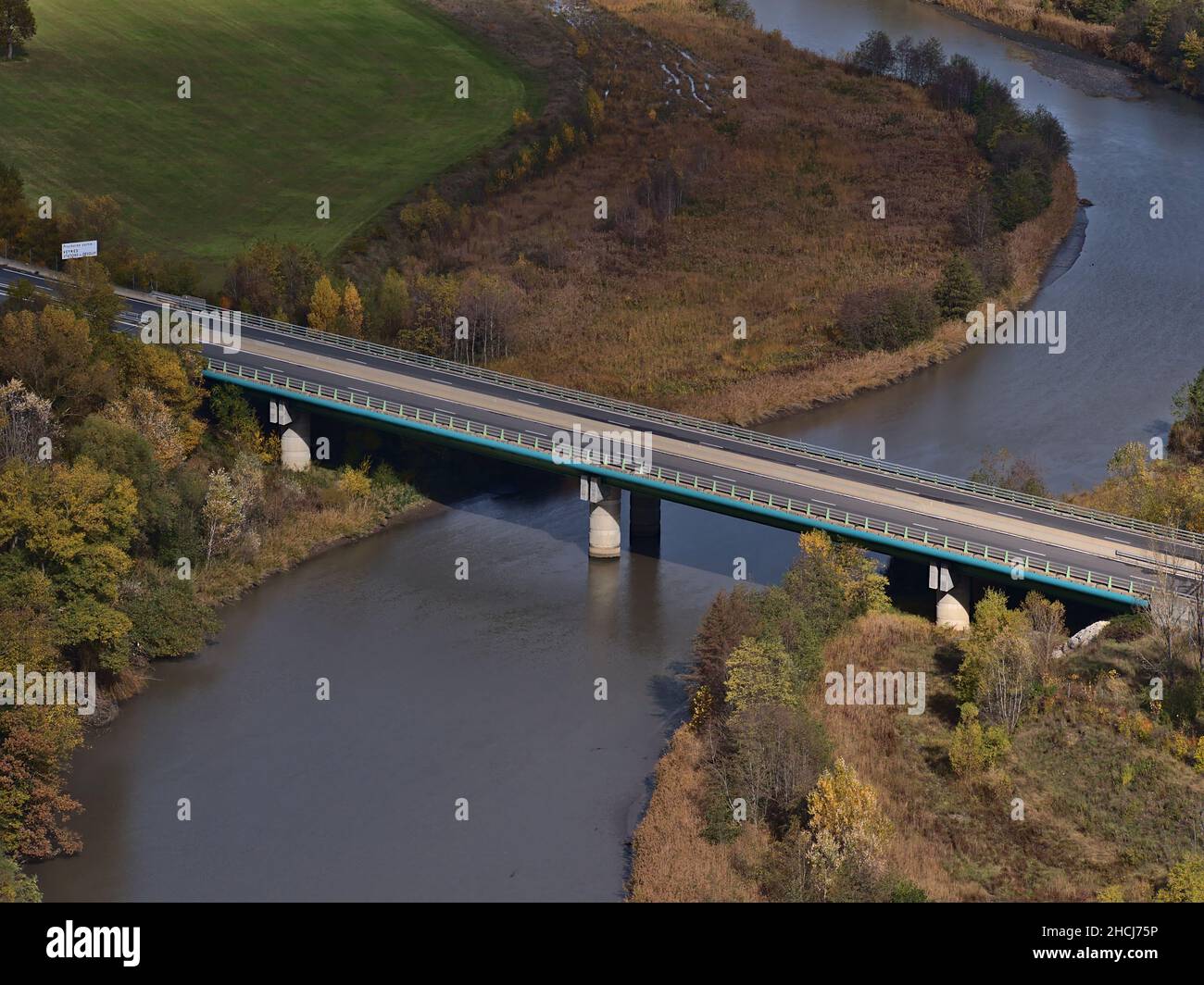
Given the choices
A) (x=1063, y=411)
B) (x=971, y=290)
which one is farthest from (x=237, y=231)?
(x=1063, y=411)

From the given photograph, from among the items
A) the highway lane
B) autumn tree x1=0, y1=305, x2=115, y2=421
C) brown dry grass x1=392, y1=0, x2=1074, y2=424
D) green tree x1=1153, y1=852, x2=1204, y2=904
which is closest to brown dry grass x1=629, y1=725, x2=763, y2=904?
green tree x1=1153, y1=852, x2=1204, y2=904

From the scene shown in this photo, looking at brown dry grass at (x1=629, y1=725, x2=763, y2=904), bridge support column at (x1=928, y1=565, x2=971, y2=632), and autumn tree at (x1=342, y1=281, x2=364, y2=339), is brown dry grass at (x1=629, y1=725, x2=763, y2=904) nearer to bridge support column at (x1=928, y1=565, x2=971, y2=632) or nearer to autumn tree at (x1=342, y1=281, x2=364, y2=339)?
bridge support column at (x1=928, y1=565, x2=971, y2=632)

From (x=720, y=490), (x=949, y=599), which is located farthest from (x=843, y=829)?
(x=720, y=490)

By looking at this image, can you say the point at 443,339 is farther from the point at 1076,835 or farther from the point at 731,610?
the point at 1076,835

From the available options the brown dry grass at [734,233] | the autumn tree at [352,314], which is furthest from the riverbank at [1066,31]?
the autumn tree at [352,314]

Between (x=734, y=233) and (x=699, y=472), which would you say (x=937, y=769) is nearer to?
(x=699, y=472)
